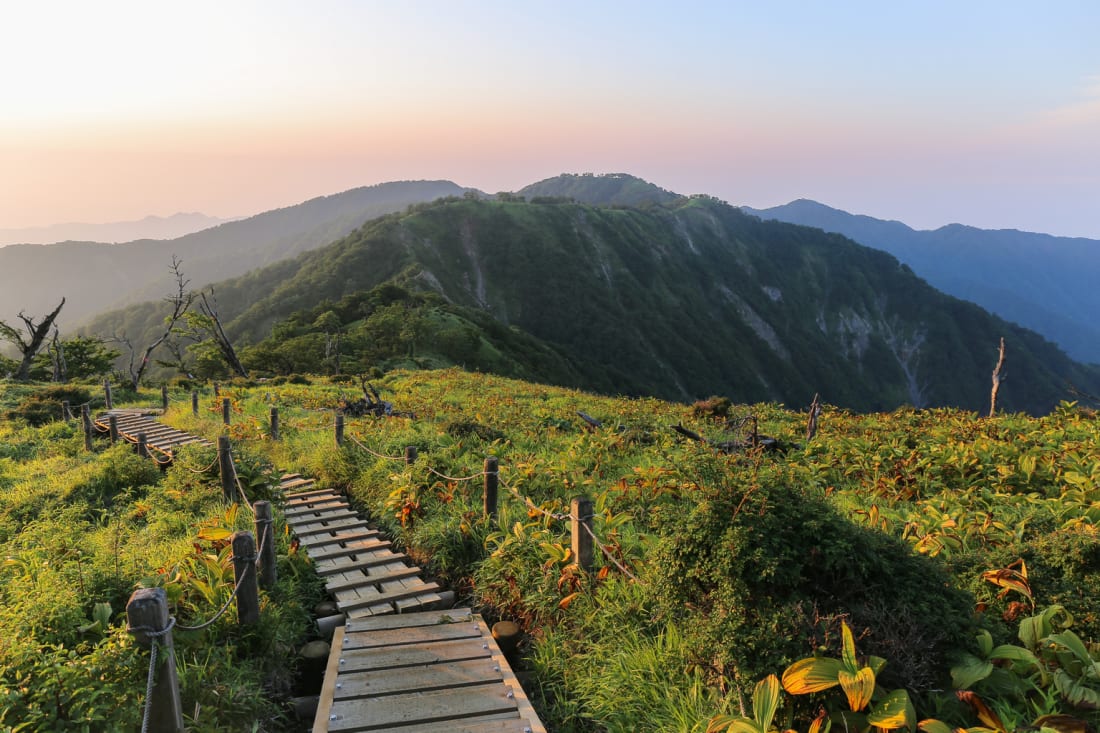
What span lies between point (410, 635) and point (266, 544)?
6.50 ft

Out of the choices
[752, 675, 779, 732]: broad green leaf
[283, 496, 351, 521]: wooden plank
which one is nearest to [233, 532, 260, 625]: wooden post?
[283, 496, 351, 521]: wooden plank

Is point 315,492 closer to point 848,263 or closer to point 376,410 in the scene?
point 376,410

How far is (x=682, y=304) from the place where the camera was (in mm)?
137250

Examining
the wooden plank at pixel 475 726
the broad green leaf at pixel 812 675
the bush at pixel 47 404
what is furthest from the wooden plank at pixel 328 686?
the bush at pixel 47 404

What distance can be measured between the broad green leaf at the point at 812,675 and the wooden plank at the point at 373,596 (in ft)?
15.4

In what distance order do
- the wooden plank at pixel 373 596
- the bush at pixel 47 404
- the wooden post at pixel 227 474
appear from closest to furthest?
the wooden plank at pixel 373 596 < the wooden post at pixel 227 474 < the bush at pixel 47 404

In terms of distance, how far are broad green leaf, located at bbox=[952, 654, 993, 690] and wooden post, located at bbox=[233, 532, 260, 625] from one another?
19.6 ft

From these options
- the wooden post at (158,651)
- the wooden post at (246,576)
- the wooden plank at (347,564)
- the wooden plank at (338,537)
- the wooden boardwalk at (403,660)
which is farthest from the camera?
the wooden plank at (338,537)

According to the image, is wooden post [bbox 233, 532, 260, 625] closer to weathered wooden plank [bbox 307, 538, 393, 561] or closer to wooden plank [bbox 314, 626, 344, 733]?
wooden plank [bbox 314, 626, 344, 733]

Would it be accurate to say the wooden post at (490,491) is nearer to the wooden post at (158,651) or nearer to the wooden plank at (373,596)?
the wooden plank at (373,596)

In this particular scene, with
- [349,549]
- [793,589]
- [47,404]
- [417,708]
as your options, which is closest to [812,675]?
[793,589]

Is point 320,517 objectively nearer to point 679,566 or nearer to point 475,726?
point 475,726

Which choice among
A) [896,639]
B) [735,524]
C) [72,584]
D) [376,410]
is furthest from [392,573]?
[376,410]

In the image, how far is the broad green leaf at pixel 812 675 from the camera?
346 cm
